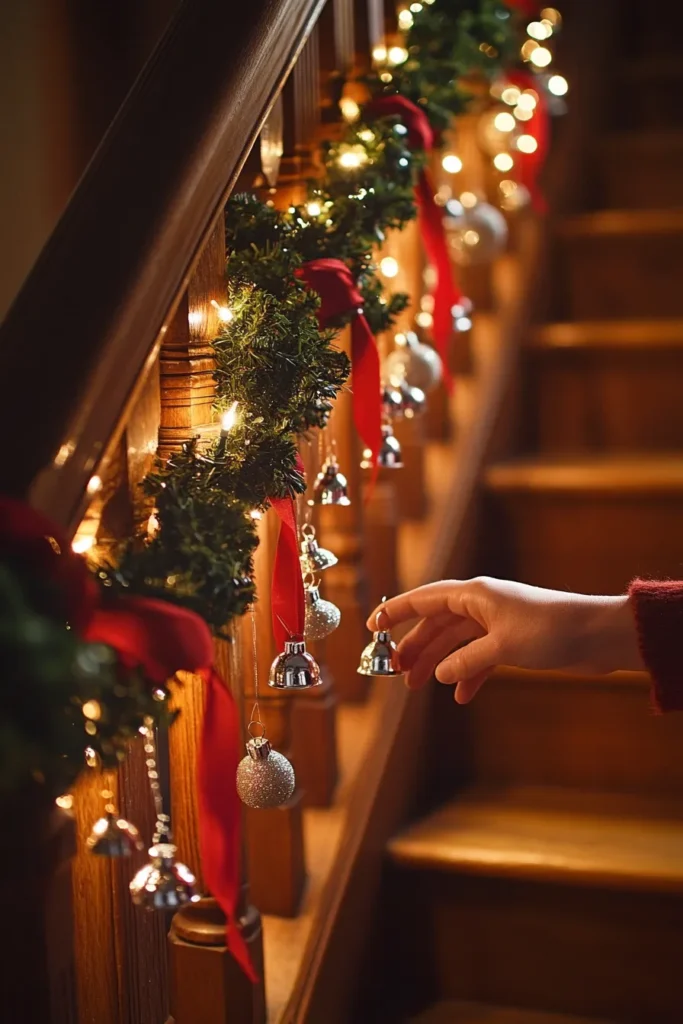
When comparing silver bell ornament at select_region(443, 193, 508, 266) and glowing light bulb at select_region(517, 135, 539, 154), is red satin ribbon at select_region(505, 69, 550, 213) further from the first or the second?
silver bell ornament at select_region(443, 193, 508, 266)

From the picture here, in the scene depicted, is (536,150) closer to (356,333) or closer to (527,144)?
(527,144)

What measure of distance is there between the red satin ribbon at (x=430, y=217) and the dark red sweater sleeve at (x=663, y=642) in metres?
0.52

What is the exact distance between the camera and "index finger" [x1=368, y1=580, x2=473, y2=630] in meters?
1.12

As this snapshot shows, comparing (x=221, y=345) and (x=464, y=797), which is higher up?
(x=221, y=345)

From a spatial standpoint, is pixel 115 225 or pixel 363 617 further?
pixel 363 617

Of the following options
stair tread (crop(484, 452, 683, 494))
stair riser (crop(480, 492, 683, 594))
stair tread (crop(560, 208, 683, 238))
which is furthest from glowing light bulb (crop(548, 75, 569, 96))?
stair riser (crop(480, 492, 683, 594))

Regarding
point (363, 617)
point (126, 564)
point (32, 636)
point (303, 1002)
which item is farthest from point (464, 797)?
point (32, 636)

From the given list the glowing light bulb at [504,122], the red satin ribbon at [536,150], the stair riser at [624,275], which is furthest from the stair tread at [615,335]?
the glowing light bulb at [504,122]

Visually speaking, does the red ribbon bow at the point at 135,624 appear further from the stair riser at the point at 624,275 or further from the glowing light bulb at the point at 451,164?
the stair riser at the point at 624,275

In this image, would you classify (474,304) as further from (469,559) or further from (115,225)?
(115,225)

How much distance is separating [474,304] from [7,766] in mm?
1678

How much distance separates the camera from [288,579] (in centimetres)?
103

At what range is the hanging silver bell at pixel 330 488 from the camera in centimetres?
123

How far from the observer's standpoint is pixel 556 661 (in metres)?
1.10
